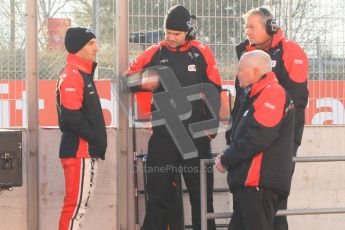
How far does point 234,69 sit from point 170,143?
128cm

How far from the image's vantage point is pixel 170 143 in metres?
6.11

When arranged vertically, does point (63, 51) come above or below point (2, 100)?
above

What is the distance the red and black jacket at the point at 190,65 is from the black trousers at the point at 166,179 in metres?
0.12

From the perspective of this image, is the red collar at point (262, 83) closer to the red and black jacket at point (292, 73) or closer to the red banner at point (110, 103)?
the red and black jacket at point (292, 73)

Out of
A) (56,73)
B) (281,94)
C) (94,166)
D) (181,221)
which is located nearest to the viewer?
(281,94)

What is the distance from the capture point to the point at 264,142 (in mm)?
4734

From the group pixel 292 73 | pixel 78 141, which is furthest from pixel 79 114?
pixel 292 73

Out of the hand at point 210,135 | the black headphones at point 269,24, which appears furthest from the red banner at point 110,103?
the black headphones at point 269,24

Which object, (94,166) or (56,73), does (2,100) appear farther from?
(94,166)

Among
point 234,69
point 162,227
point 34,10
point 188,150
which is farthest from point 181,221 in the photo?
point 34,10

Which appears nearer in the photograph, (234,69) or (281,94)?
(281,94)

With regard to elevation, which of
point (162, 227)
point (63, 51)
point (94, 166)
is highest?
point (63, 51)

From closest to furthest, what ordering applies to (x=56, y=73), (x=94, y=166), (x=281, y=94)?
1. (x=281, y=94)
2. (x=94, y=166)
3. (x=56, y=73)

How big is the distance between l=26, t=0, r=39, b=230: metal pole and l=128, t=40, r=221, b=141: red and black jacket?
3.75ft
